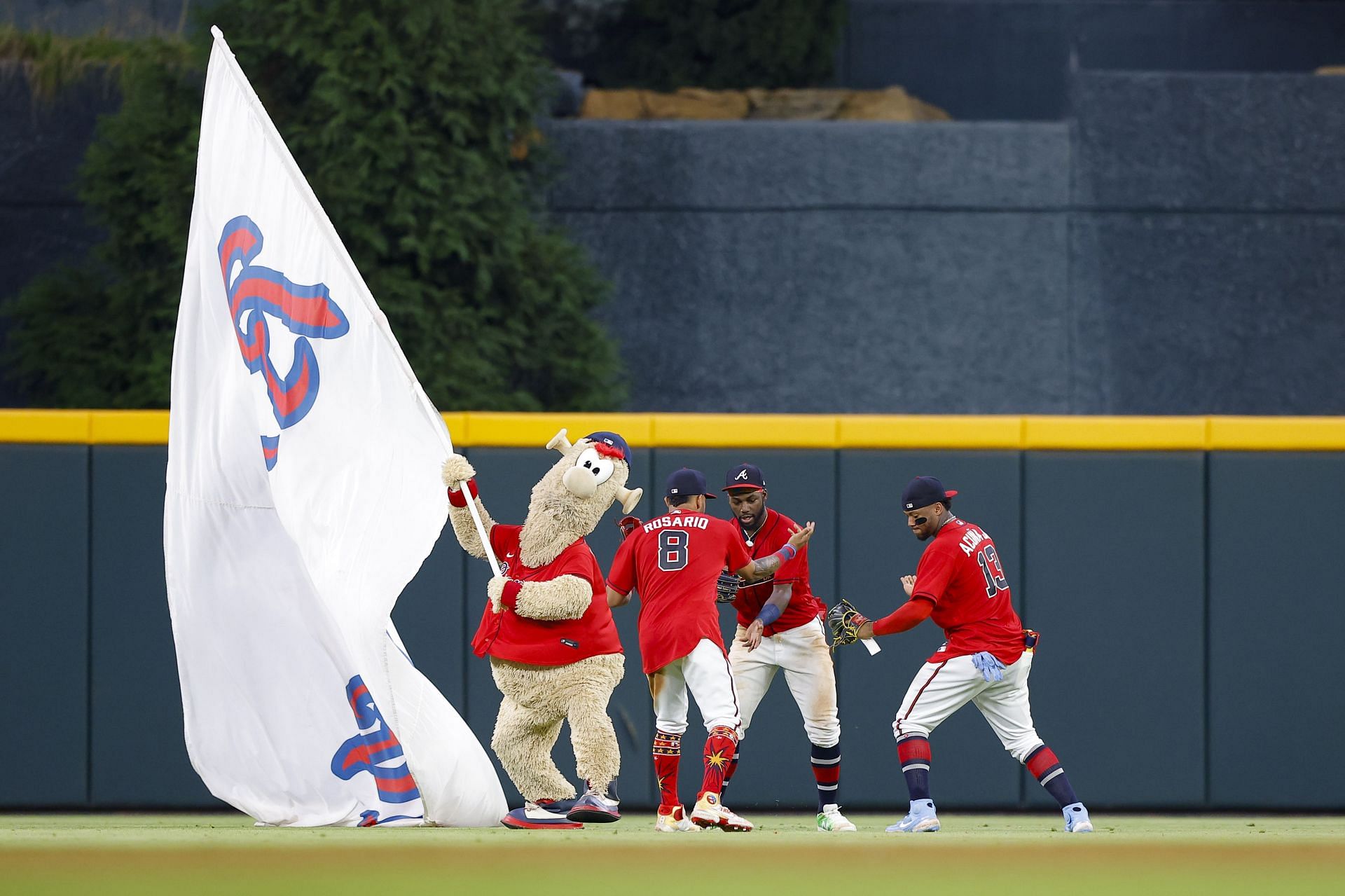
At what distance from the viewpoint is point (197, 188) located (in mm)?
7164

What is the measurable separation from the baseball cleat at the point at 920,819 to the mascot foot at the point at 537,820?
1470 mm

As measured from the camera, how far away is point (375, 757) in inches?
277

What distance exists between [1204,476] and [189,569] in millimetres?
5813

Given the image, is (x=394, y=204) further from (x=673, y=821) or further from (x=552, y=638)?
(x=673, y=821)

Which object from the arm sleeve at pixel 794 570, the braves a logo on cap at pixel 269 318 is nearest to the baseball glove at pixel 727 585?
the arm sleeve at pixel 794 570

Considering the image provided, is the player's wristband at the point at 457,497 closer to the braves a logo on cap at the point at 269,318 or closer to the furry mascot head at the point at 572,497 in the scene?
the furry mascot head at the point at 572,497

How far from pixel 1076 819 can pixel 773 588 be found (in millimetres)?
1787

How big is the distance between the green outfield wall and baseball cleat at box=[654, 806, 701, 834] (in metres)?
2.08

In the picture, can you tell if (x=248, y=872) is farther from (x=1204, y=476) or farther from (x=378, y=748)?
(x=1204, y=476)

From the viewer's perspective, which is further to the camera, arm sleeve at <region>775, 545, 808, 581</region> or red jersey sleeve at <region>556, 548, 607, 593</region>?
arm sleeve at <region>775, 545, 808, 581</region>

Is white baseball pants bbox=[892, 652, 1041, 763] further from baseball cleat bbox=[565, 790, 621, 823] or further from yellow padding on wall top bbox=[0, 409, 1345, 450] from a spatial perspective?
yellow padding on wall top bbox=[0, 409, 1345, 450]

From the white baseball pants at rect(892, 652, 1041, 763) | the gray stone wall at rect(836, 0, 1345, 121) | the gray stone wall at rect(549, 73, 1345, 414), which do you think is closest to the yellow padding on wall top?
the white baseball pants at rect(892, 652, 1041, 763)

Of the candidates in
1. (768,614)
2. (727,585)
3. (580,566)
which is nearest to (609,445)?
(580,566)

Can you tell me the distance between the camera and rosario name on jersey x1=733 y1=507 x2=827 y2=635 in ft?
26.0
